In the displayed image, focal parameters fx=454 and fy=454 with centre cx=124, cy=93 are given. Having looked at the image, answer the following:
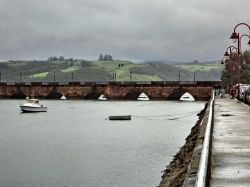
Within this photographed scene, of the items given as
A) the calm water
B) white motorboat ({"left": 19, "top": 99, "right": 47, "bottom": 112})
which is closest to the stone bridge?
white motorboat ({"left": 19, "top": 99, "right": 47, "bottom": 112})

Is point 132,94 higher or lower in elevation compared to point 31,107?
Result: higher

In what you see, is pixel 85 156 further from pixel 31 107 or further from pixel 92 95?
pixel 92 95

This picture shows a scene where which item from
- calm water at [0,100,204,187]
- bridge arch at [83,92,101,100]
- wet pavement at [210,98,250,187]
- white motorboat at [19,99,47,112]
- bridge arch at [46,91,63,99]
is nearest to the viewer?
wet pavement at [210,98,250,187]

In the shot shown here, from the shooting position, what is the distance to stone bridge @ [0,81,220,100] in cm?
14338

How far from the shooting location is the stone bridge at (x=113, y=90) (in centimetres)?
14338

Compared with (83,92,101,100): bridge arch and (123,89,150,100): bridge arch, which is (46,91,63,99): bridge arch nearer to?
(83,92,101,100): bridge arch

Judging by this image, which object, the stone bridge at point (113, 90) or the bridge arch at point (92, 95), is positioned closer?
the stone bridge at point (113, 90)

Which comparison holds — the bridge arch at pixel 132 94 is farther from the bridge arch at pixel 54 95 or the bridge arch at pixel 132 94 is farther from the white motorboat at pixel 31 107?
the white motorboat at pixel 31 107

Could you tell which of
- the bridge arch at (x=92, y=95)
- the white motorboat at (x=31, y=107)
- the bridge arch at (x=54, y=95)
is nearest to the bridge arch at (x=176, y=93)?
the bridge arch at (x=92, y=95)

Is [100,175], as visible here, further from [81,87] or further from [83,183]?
[81,87]

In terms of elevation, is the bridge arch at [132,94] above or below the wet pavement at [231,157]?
above

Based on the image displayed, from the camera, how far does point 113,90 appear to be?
15712cm

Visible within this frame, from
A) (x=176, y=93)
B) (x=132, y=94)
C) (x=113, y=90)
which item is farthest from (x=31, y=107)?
(x=176, y=93)

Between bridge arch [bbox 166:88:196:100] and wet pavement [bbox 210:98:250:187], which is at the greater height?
bridge arch [bbox 166:88:196:100]
